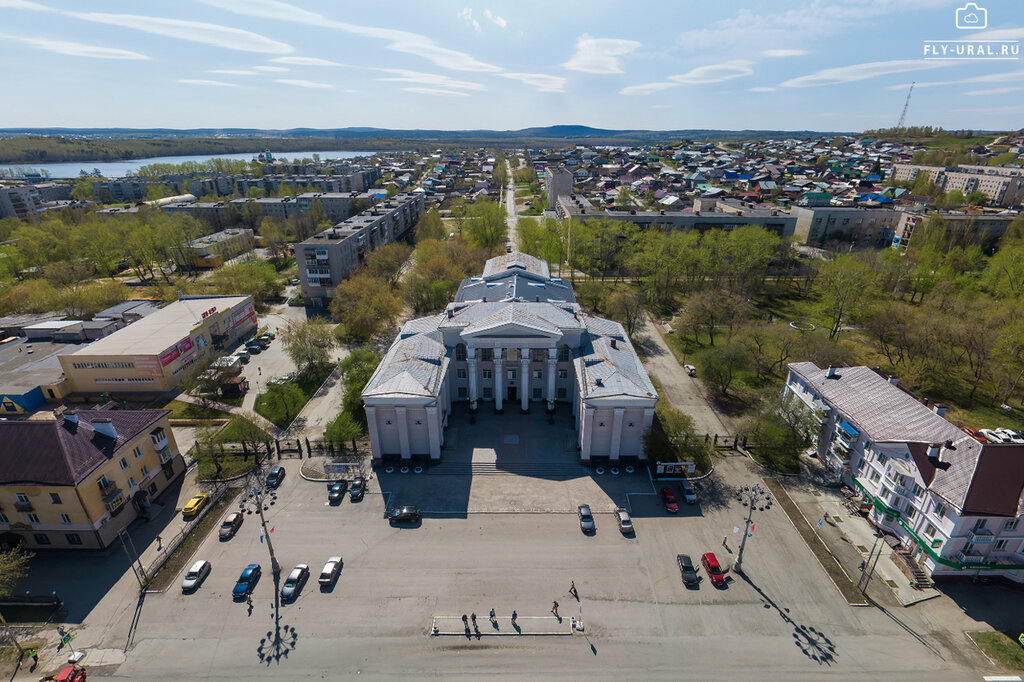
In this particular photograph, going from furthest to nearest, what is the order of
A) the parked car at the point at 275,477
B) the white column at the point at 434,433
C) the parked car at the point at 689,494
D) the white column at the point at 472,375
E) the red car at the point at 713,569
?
1. the white column at the point at 472,375
2. the white column at the point at 434,433
3. the parked car at the point at 275,477
4. the parked car at the point at 689,494
5. the red car at the point at 713,569

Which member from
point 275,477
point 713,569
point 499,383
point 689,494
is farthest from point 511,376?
point 713,569

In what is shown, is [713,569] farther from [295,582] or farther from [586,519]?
[295,582]

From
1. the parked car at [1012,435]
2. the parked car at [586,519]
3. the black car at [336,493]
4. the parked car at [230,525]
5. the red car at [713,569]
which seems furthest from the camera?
the parked car at [1012,435]

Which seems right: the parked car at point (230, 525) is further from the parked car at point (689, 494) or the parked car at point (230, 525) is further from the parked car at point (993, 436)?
the parked car at point (993, 436)

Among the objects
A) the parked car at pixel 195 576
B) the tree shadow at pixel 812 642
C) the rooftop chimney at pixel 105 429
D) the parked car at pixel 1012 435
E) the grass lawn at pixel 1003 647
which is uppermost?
the rooftop chimney at pixel 105 429

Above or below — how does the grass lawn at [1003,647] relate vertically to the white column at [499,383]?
below

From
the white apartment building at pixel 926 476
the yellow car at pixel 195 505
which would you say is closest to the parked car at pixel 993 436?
the white apartment building at pixel 926 476

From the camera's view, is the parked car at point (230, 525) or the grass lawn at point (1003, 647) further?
the parked car at point (230, 525)
